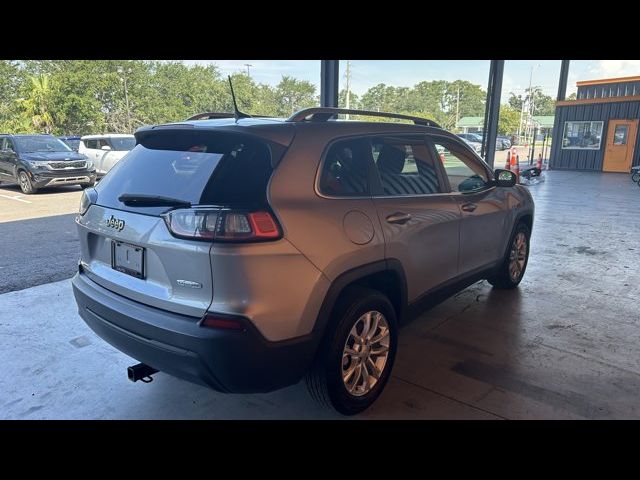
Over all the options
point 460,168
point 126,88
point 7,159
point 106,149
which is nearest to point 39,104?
point 126,88

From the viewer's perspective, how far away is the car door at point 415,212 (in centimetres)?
279

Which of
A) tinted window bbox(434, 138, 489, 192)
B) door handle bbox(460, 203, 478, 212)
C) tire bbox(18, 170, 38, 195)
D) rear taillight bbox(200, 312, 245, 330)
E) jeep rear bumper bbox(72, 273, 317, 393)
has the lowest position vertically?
tire bbox(18, 170, 38, 195)

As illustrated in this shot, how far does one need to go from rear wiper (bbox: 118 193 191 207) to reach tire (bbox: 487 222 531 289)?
3.17 m

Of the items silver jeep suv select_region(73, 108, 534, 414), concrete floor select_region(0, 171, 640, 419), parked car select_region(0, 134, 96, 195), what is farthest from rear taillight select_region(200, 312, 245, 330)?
parked car select_region(0, 134, 96, 195)

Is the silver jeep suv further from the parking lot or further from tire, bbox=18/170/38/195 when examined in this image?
tire, bbox=18/170/38/195

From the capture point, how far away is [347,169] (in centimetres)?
262

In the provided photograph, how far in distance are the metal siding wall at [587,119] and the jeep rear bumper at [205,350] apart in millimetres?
20424

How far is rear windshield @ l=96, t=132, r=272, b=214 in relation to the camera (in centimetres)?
215

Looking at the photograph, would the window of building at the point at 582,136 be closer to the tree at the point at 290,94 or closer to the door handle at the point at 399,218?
the tree at the point at 290,94

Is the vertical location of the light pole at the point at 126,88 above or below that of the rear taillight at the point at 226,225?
above

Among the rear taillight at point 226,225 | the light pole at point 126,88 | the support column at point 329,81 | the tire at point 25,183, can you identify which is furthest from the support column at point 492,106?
the light pole at point 126,88
